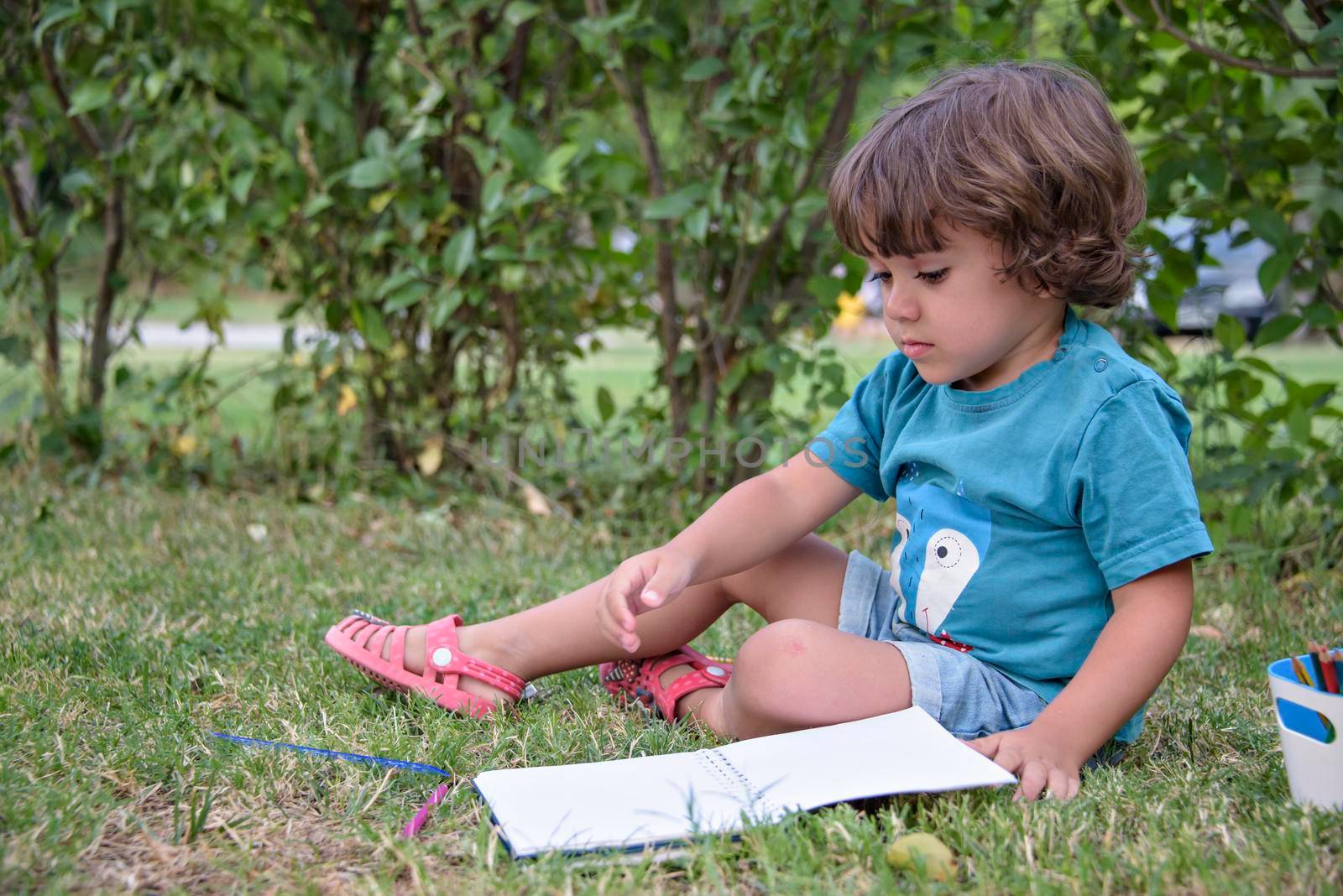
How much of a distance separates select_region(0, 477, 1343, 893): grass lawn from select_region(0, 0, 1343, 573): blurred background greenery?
655 millimetres

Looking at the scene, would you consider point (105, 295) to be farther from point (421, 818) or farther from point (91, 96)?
point (421, 818)

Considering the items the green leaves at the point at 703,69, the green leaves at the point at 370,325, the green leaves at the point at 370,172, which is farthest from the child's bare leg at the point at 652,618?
the green leaves at the point at 370,325

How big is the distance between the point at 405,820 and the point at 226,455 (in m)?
2.44

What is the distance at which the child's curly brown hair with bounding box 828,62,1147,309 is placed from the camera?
5.10 feet

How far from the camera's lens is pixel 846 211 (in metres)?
1.65

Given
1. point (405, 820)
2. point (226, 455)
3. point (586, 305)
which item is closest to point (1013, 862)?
point (405, 820)

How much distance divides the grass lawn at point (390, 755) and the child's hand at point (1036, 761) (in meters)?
0.03

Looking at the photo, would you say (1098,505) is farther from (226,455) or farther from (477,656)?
(226,455)

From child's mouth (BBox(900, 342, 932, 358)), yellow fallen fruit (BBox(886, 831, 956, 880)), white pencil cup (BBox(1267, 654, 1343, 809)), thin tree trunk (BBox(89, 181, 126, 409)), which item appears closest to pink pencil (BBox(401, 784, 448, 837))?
yellow fallen fruit (BBox(886, 831, 956, 880))

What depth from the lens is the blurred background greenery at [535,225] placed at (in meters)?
2.75

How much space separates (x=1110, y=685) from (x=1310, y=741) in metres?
0.22

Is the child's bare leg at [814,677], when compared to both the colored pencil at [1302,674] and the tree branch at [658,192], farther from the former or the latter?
the tree branch at [658,192]

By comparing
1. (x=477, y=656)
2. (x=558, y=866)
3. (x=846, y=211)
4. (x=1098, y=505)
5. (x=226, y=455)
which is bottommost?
(x=226, y=455)

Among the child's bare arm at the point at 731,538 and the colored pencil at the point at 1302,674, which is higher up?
the child's bare arm at the point at 731,538
